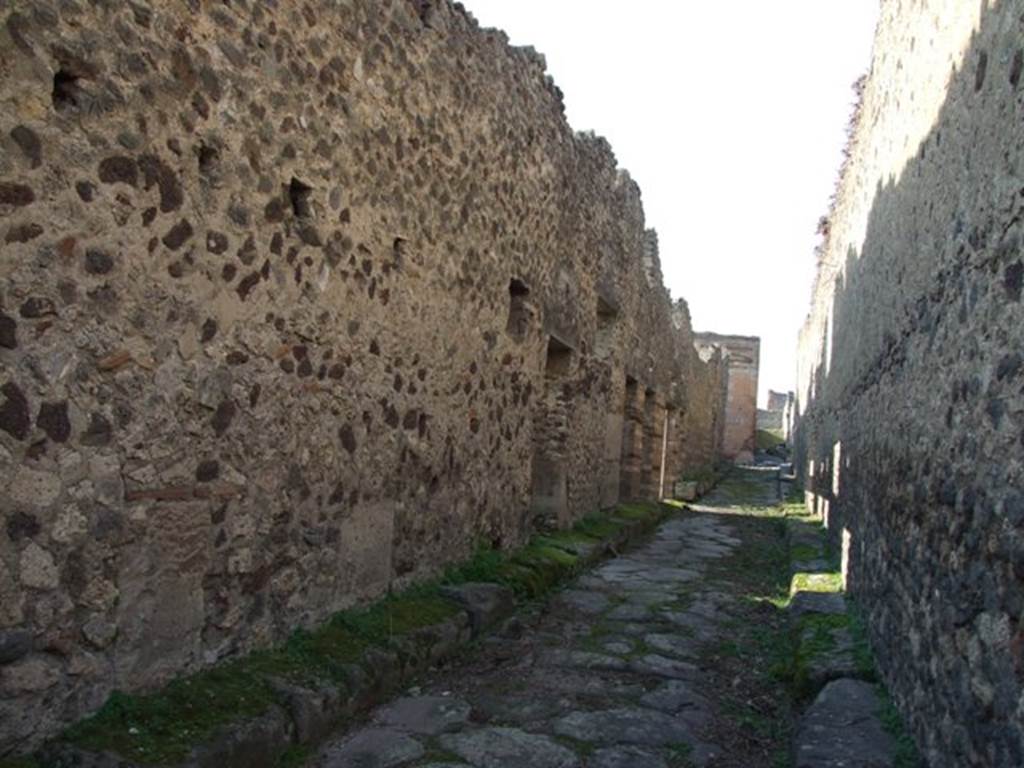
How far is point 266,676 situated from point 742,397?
31.3 meters

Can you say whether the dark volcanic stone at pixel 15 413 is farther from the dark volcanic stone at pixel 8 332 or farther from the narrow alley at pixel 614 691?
the narrow alley at pixel 614 691

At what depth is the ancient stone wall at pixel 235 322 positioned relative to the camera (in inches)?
107

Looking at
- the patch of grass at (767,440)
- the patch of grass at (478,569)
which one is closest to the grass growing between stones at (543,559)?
the patch of grass at (478,569)

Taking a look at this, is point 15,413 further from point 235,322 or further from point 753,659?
point 753,659

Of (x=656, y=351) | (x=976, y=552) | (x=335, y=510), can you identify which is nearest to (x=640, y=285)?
(x=656, y=351)

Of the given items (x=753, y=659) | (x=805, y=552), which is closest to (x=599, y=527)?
(x=805, y=552)

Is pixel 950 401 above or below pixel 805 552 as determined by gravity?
above

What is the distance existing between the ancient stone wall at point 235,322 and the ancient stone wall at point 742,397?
2751 cm

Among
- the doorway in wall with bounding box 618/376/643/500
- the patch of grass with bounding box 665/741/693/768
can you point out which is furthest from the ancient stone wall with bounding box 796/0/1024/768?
the doorway in wall with bounding box 618/376/643/500

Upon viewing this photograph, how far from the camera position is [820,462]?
13.0 metres

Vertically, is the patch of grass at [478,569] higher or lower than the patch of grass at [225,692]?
higher

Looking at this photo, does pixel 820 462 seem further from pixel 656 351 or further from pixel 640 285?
pixel 640 285

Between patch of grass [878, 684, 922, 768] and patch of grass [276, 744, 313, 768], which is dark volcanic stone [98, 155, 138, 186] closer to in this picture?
patch of grass [276, 744, 313, 768]

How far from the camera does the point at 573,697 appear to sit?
171 inches
